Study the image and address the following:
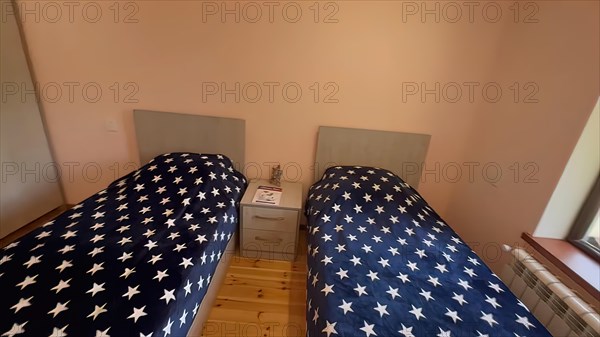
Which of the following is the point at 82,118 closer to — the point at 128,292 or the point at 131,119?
the point at 131,119

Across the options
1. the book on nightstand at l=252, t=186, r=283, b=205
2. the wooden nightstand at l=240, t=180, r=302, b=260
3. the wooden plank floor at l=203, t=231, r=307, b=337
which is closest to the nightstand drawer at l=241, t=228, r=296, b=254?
the wooden nightstand at l=240, t=180, r=302, b=260

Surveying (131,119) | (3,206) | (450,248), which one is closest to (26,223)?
(3,206)

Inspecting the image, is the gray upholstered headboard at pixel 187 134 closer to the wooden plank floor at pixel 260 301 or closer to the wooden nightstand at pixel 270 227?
the wooden nightstand at pixel 270 227

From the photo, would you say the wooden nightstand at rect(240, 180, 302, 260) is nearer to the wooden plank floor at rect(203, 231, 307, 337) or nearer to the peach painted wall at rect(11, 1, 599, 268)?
the wooden plank floor at rect(203, 231, 307, 337)

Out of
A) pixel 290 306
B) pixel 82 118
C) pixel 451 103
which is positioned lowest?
pixel 290 306

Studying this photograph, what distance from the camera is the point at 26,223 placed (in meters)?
2.14

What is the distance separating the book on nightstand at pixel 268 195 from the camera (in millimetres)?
1938

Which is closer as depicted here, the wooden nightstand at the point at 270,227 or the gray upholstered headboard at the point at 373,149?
the wooden nightstand at the point at 270,227

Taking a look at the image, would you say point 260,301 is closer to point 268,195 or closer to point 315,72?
point 268,195

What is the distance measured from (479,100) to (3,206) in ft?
11.6

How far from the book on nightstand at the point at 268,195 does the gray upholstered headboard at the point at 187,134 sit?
1.10ft

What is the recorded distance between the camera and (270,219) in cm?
194

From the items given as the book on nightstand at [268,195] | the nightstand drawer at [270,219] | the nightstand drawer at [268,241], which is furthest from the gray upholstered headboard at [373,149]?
the nightstand drawer at [268,241]

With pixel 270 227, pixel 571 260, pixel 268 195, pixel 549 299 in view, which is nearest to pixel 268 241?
pixel 270 227
